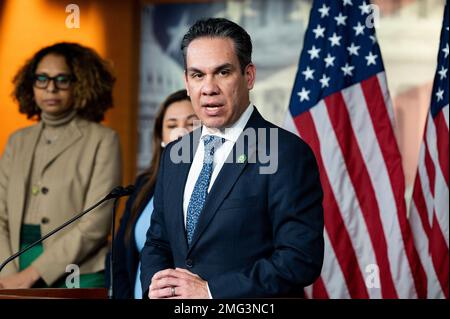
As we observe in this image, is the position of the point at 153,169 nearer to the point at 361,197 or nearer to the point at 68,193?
the point at 68,193

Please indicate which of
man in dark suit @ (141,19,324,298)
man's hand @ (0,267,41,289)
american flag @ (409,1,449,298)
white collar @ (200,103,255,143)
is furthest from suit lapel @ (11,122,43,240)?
american flag @ (409,1,449,298)

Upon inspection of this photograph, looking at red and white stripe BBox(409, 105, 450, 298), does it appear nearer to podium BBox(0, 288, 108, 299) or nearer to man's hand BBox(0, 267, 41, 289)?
man's hand BBox(0, 267, 41, 289)

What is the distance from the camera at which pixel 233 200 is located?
2234mm

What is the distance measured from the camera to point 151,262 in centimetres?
238

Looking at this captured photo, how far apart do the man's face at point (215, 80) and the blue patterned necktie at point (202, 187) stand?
75mm

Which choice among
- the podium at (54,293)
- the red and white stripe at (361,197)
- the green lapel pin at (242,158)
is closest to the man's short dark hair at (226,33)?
the green lapel pin at (242,158)

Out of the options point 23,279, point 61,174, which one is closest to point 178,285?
point 23,279

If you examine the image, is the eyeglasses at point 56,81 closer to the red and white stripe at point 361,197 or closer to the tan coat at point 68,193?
the tan coat at point 68,193

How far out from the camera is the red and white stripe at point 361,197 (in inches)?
161

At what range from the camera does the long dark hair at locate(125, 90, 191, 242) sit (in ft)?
11.9

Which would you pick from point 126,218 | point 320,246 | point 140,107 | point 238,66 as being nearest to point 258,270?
point 320,246

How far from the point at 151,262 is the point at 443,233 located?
86.9 inches

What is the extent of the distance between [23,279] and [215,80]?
6.09ft

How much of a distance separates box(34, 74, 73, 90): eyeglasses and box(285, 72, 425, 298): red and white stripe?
111 centimetres
